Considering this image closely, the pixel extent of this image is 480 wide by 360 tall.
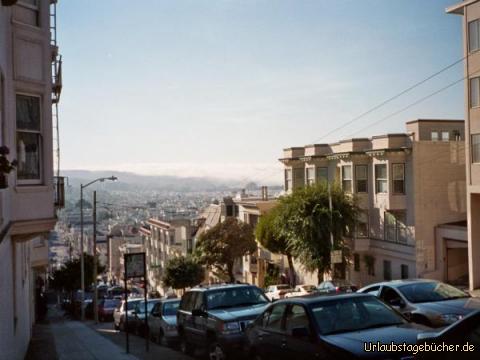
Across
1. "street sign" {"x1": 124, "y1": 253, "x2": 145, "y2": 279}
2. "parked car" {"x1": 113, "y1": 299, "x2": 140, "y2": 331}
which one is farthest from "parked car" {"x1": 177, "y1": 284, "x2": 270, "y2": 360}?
"parked car" {"x1": 113, "y1": 299, "x2": 140, "y2": 331}

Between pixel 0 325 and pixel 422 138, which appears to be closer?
pixel 0 325

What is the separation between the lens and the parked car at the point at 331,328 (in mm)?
8344

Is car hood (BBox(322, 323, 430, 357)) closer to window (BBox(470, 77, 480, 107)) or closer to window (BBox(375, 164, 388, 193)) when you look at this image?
window (BBox(470, 77, 480, 107))

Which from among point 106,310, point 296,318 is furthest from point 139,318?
point 106,310

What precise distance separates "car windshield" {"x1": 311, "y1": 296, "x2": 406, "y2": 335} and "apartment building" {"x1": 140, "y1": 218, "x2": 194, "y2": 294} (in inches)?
2632

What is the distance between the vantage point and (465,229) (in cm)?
3428

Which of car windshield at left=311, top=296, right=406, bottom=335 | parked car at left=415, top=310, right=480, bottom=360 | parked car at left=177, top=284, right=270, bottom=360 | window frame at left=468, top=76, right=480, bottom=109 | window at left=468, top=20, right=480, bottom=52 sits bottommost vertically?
parked car at left=177, top=284, right=270, bottom=360

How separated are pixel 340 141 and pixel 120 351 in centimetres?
2937

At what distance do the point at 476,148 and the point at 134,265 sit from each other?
20.5 metres

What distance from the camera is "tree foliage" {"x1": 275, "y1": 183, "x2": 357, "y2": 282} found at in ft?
127

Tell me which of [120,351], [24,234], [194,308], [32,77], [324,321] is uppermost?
[32,77]

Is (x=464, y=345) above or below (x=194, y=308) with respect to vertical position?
above

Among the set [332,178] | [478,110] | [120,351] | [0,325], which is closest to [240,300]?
[120,351]

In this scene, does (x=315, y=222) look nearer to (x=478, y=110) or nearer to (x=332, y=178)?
(x=332, y=178)
